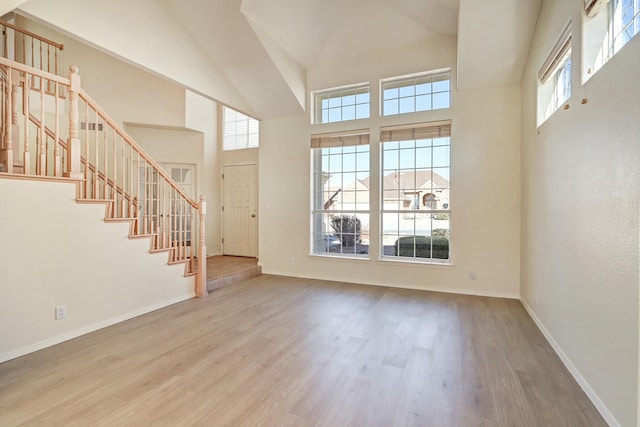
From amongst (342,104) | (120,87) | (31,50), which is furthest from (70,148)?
(342,104)

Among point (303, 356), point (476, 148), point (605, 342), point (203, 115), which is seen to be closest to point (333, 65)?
point (476, 148)

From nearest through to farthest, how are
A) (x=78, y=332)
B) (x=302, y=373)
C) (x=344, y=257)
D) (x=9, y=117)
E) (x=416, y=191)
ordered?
(x=302, y=373), (x=9, y=117), (x=78, y=332), (x=416, y=191), (x=344, y=257)

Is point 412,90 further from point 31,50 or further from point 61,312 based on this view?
point 31,50

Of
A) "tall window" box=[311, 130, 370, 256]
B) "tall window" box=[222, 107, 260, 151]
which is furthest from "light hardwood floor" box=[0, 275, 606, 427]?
"tall window" box=[222, 107, 260, 151]

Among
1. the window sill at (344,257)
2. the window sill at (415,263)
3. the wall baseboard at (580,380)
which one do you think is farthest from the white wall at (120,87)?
the wall baseboard at (580,380)

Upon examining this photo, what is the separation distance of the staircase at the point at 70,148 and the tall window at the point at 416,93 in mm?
3302

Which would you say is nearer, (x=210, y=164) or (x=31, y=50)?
(x=31, y=50)

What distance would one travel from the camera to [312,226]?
5.44 m

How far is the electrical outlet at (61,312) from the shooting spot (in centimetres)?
281

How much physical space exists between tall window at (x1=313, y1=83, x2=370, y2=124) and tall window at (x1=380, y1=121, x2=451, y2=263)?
59cm

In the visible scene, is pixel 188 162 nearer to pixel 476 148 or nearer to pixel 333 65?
pixel 333 65

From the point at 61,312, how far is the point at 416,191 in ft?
14.8

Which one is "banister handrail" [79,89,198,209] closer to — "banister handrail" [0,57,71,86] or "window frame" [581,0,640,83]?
"banister handrail" [0,57,71,86]

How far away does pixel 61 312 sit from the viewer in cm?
283
